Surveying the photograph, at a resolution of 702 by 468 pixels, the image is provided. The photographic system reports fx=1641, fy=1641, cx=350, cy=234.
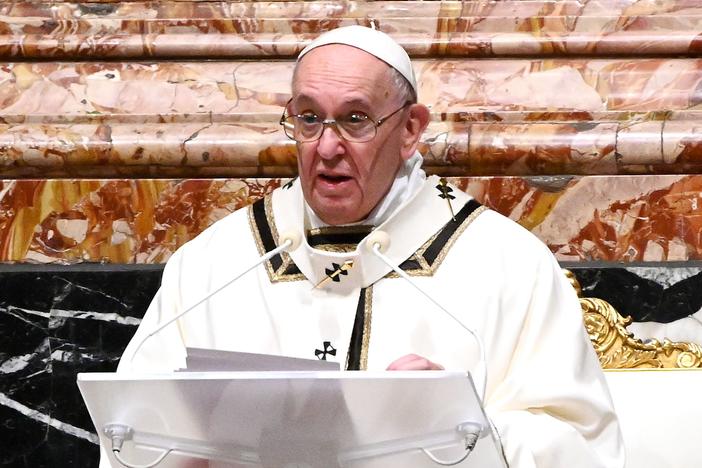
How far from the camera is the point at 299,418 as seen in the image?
3.21 m

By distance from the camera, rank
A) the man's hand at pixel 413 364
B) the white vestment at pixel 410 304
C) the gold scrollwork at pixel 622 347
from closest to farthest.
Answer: the man's hand at pixel 413 364 → the white vestment at pixel 410 304 → the gold scrollwork at pixel 622 347

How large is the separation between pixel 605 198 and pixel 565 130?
9.3 inches

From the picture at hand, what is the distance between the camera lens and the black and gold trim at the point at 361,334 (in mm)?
4098

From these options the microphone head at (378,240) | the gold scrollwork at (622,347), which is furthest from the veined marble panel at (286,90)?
the microphone head at (378,240)

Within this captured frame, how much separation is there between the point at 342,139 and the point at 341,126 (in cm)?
4

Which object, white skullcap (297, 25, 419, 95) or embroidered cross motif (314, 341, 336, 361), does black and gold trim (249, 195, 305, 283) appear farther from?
white skullcap (297, 25, 419, 95)

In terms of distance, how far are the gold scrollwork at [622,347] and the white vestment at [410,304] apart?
505mm

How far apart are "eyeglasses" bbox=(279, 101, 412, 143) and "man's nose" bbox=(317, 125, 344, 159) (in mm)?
11

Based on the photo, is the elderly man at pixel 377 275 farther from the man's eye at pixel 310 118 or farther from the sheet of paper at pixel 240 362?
the sheet of paper at pixel 240 362

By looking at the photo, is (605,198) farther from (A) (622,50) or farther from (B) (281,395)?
(B) (281,395)

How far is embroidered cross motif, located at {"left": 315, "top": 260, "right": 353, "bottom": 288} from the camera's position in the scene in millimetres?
4133

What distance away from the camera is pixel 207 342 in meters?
4.19

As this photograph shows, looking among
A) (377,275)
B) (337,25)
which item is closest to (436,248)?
(377,275)

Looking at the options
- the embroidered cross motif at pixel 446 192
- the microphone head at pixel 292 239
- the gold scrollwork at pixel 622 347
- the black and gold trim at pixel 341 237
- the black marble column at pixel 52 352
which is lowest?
the black marble column at pixel 52 352
